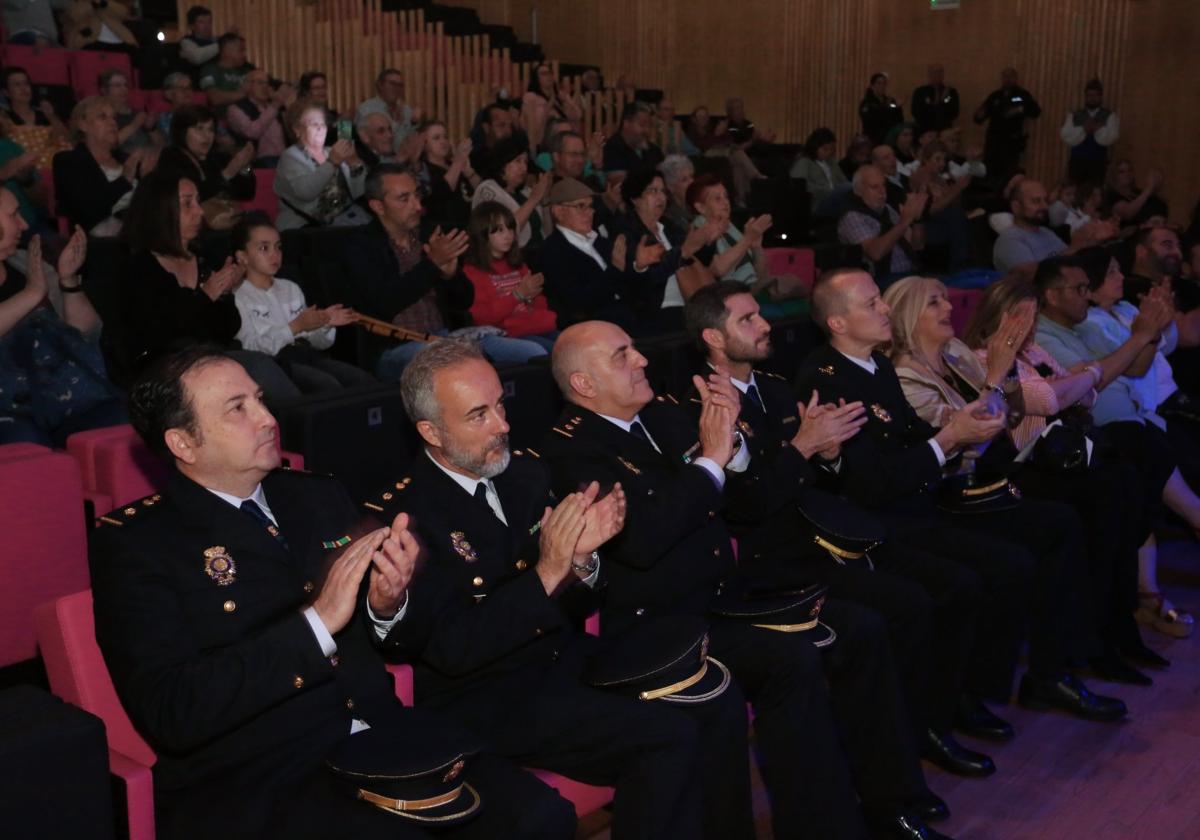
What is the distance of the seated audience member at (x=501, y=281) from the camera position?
14.9 feet

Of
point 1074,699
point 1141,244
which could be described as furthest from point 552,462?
point 1141,244

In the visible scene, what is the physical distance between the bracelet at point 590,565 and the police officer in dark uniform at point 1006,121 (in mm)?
8582

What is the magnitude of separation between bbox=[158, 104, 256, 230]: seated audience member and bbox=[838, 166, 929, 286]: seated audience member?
119 inches

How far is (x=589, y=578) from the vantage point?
2365mm

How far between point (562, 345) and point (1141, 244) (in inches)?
128

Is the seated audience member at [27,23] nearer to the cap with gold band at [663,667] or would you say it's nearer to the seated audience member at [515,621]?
the seated audience member at [515,621]

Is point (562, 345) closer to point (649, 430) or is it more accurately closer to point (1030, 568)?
point (649, 430)

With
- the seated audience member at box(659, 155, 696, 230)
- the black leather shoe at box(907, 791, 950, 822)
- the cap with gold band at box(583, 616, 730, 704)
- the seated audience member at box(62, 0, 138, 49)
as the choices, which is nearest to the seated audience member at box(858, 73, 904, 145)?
the seated audience member at box(659, 155, 696, 230)

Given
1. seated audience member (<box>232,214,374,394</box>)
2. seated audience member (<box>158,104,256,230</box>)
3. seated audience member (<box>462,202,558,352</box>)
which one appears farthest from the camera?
seated audience member (<box>158,104,256,230</box>)

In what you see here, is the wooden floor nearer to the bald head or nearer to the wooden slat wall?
the bald head

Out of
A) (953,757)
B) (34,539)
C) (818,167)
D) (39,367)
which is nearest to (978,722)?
(953,757)

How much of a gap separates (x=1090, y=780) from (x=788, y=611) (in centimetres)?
97

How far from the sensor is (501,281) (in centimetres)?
459

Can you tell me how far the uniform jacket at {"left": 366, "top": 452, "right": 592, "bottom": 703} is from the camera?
2.15 meters
